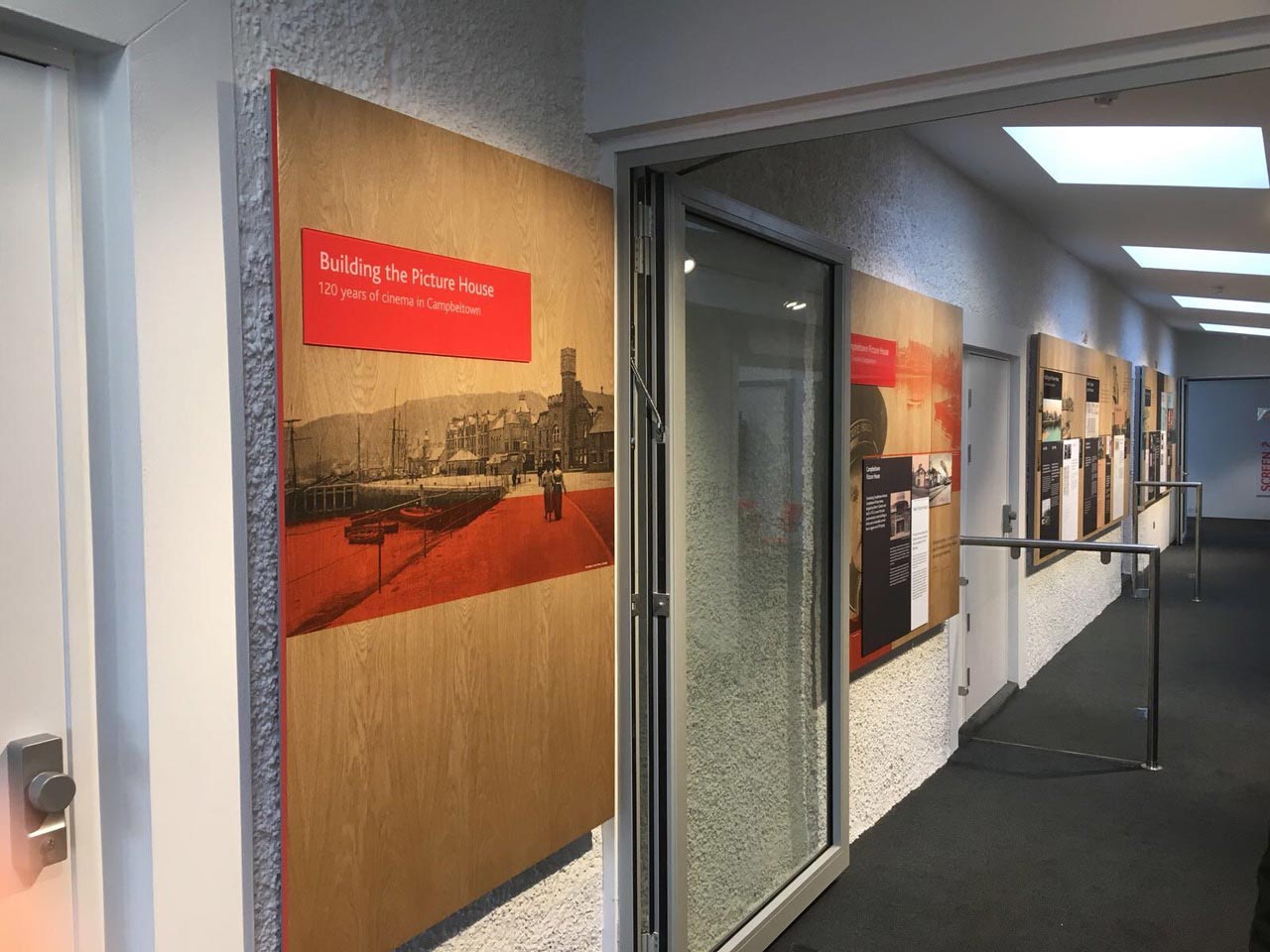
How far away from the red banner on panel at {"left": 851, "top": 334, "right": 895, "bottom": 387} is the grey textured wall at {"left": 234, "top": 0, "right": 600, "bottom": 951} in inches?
52.1

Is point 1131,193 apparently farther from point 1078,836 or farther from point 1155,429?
point 1155,429

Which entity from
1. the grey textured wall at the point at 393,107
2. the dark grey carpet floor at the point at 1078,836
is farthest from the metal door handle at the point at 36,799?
the dark grey carpet floor at the point at 1078,836

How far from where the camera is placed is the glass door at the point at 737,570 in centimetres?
209

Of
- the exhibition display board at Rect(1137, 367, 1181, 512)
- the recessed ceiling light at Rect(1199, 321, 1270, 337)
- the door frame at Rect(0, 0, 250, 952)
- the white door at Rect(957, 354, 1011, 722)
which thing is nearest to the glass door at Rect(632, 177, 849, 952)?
the door frame at Rect(0, 0, 250, 952)

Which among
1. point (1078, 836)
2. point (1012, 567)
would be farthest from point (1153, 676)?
point (1078, 836)

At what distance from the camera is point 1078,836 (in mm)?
3320

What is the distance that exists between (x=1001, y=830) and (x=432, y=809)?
8.07ft

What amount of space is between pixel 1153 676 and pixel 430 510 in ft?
11.1

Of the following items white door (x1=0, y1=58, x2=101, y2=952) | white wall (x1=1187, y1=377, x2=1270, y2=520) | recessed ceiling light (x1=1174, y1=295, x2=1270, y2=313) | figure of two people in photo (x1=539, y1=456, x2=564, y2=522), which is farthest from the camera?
white wall (x1=1187, y1=377, x2=1270, y2=520)

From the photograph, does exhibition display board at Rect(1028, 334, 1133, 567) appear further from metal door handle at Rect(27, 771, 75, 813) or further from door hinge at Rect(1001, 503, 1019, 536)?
metal door handle at Rect(27, 771, 75, 813)

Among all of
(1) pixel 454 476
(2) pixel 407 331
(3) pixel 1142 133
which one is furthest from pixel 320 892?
(3) pixel 1142 133

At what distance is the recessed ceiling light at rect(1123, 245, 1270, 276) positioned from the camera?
5723 millimetres

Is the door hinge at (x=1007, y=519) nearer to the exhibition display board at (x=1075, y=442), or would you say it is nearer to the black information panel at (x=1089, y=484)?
the exhibition display board at (x=1075, y=442)

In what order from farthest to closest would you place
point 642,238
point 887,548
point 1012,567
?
1. point 1012,567
2. point 887,548
3. point 642,238
